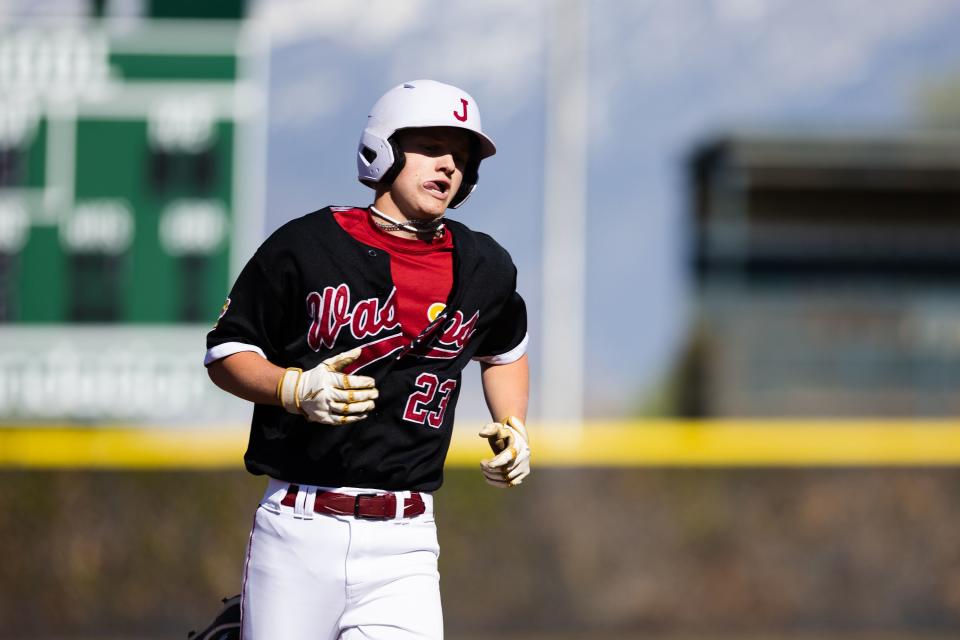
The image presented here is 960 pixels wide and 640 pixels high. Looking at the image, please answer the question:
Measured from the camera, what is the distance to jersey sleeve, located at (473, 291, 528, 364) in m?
3.77

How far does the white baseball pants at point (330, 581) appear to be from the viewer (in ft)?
11.0

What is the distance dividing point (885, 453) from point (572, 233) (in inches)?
129

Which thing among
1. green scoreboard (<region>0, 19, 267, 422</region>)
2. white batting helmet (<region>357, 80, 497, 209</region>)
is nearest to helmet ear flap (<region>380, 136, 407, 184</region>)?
white batting helmet (<region>357, 80, 497, 209</region>)

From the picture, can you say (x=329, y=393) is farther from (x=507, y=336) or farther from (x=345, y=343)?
(x=507, y=336)

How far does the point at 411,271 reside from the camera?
351 centimetres

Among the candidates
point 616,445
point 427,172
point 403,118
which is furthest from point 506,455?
point 616,445

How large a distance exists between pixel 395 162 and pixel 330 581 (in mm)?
1080

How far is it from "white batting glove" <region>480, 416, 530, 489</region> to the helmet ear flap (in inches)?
27.5

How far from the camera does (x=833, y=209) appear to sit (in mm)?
20078

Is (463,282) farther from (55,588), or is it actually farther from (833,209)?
(833,209)

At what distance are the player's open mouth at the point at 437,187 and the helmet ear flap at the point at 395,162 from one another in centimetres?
8

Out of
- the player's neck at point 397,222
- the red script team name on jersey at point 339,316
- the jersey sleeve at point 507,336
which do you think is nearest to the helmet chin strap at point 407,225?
the player's neck at point 397,222

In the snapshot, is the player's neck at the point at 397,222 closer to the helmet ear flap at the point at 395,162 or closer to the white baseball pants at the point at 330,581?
the helmet ear flap at the point at 395,162

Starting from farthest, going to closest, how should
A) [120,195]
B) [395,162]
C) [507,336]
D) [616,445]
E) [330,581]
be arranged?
[120,195] → [616,445] → [507,336] → [395,162] → [330,581]
